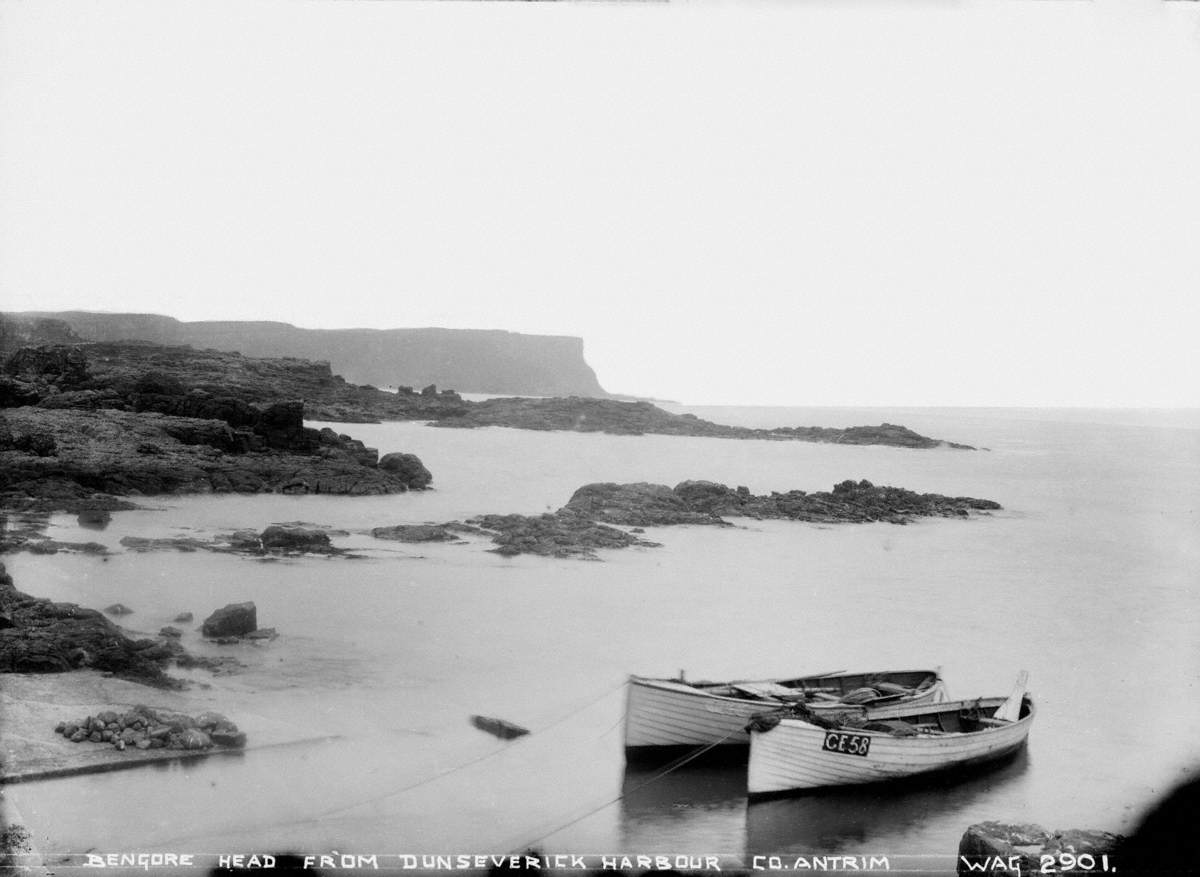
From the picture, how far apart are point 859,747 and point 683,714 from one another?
4.57 ft

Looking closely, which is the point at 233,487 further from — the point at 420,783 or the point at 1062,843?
the point at 1062,843

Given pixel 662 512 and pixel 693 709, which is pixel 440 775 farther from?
pixel 662 512

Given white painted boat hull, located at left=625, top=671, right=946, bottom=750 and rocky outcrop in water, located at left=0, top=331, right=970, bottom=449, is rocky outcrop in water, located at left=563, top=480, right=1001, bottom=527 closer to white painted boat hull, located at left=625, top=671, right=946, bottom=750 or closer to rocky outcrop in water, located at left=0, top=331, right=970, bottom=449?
rocky outcrop in water, located at left=0, top=331, right=970, bottom=449

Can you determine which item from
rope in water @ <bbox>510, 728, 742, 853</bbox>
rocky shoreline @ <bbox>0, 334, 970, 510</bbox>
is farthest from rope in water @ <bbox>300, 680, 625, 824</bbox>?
rocky shoreline @ <bbox>0, 334, 970, 510</bbox>

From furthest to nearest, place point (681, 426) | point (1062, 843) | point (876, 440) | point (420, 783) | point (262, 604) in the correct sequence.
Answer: point (876, 440)
point (681, 426)
point (262, 604)
point (420, 783)
point (1062, 843)

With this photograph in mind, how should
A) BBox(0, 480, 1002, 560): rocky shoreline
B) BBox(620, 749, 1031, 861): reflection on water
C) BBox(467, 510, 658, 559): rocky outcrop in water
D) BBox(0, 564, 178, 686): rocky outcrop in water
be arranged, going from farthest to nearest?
1. BBox(467, 510, 658, 559): rocky outcrop in water
2. BBox(0, 480, 1002, 560): rocky shoreline
3. BBox(0, 564, 178, 686): rocky outcrop in water
4. BBox(620, 749, 1031, 861): reflection on water

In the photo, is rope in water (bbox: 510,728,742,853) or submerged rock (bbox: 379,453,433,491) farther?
submerged rock (bbox: 379,453,433,491)

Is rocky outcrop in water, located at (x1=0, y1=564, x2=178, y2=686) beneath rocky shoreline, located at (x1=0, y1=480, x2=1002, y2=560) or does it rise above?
beneath

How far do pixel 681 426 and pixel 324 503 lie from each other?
1259 cm

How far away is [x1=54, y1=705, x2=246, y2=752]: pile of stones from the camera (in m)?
6.30

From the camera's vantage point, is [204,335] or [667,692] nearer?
[667,692]

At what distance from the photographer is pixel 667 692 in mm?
7344

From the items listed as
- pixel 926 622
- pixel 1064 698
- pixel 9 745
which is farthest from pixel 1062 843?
pixel 926 622

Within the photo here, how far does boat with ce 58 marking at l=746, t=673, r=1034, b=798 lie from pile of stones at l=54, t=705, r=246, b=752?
13.1 ft
